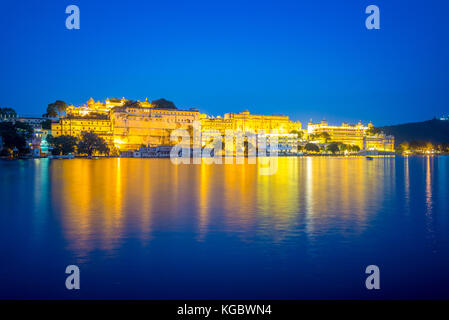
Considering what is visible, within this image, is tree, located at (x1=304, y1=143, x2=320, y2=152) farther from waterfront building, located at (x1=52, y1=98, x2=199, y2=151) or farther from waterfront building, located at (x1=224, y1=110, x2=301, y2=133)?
waterfront building, located at (x1=52, y1=98, x2=199, y2=151)

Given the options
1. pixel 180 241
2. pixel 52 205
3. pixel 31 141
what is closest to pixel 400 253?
pixel 180 241

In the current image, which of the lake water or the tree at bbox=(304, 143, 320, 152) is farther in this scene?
the tree at bbox=(304, 143, 320, 152)

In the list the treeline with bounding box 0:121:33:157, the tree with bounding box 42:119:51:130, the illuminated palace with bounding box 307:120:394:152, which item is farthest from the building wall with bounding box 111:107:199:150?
the illuminated palace with bounding box 307:120:394:152

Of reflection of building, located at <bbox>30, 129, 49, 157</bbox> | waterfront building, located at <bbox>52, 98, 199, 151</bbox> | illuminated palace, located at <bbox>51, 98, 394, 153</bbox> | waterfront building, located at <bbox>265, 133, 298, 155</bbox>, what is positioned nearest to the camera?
reflection of building, located at <bbox>30, 129, 49, 157</bbox>

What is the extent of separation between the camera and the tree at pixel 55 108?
406ft

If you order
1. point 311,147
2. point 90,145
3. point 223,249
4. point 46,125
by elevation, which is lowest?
point 223,249

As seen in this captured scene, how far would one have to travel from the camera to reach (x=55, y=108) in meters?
124

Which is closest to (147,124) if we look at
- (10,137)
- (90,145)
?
(90,145)

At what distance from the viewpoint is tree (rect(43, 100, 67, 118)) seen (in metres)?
124

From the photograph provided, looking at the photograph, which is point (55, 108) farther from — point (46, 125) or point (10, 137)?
point (10, 137)

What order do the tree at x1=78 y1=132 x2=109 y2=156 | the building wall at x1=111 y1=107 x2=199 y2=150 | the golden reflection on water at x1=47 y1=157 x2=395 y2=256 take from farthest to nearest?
the building wall at x1=111 y1=107 x2=199 y2=150, the tree at x1=78 y1=132 x2=109 y2=156, the golden reflection on water at x1=47 y1=157 x2=395 y2=256

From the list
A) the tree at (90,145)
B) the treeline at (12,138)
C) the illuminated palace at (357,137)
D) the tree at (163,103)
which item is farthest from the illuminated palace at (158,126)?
the treeline at (12,138)

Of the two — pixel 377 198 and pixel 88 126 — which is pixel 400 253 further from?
pixel 88 126
